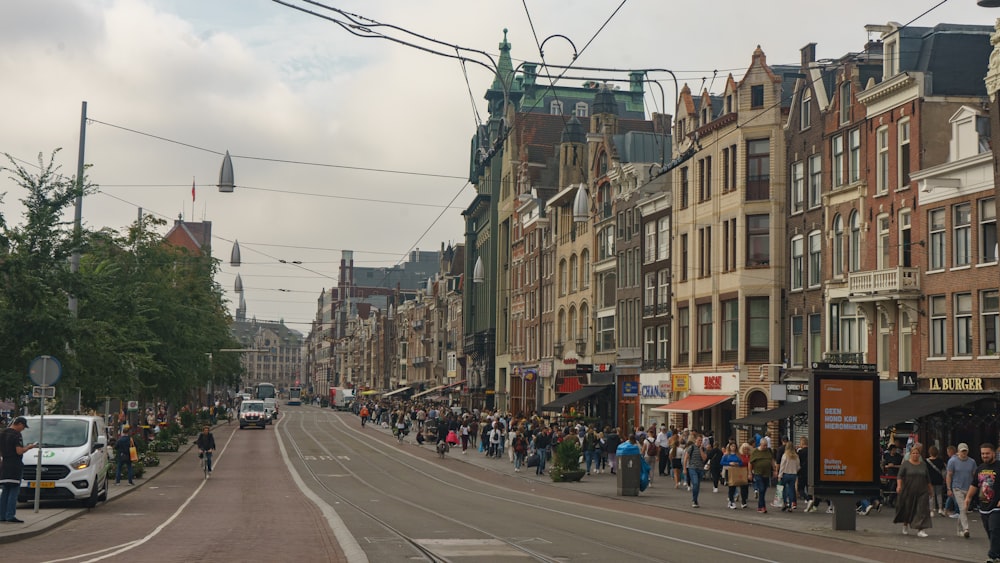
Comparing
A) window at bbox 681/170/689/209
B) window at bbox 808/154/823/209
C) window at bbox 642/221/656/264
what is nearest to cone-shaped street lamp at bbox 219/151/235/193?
window at bbox 808/154/823/209

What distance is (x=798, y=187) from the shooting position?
44.9m

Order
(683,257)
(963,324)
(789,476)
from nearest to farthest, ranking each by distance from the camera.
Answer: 1. (789,476)
2. (963,324)
3. (683,257)

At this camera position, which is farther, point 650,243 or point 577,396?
point 577,396

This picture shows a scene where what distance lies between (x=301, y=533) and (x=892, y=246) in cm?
2353

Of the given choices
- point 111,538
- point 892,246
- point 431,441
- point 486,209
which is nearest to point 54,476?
point 111,538

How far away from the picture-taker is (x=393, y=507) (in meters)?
27.2

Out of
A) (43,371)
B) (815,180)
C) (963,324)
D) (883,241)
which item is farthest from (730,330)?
(43,371)

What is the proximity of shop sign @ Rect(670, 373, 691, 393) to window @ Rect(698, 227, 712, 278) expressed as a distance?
441cm

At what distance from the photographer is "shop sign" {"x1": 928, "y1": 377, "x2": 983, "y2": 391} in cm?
3322

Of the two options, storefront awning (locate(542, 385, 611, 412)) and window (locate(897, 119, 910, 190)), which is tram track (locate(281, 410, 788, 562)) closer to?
storefront awning (locate(542, 385, 611, 412))

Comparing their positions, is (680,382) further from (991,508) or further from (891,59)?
(991,508)

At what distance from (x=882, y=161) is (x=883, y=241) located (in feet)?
8.24

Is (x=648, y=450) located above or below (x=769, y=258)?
below

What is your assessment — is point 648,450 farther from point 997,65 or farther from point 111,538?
point 111,538
